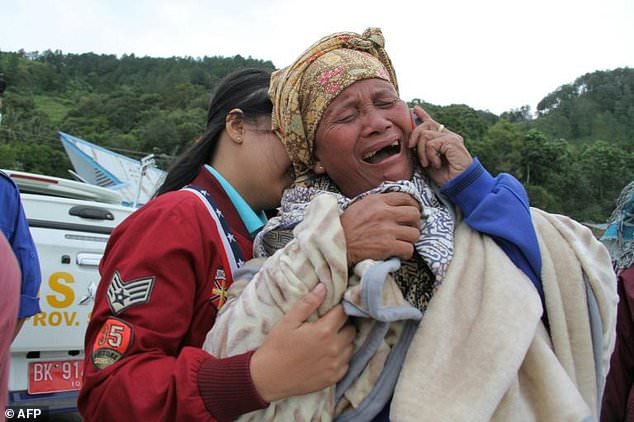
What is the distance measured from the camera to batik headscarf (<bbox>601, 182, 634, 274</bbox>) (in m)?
2.89

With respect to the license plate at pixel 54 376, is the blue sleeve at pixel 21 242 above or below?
above

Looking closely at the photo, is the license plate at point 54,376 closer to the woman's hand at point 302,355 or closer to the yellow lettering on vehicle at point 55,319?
the yellow lettering on vehicle at point 55,319

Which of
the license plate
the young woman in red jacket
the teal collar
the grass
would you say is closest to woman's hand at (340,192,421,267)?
the young woman in red jacket

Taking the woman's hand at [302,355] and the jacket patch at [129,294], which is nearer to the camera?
the woman's hand at [302,355]

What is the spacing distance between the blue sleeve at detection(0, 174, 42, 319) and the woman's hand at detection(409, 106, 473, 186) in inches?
97.3

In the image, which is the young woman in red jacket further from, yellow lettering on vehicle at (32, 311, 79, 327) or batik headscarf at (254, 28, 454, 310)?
yellow lettering on vehicle at (32, 311, 79, 327)

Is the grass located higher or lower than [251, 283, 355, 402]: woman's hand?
higher

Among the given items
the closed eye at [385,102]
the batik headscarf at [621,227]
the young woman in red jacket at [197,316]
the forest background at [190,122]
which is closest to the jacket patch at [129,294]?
the young woman in red jacket at [197,316]

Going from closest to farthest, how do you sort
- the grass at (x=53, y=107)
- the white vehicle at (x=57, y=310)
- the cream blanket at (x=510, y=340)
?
1. the cream blanket at (x=510, y=340)
2. the white vehicle at (x=57, y=310)
3. the grass at (x=53, y=107)

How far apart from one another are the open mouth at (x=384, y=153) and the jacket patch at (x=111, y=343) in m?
0.75

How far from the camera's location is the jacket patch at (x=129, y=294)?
1482mm

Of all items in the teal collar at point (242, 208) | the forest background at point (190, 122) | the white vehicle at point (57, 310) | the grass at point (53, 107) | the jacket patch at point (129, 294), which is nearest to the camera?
the jacket patch at point (129, 294)

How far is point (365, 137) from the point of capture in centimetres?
163

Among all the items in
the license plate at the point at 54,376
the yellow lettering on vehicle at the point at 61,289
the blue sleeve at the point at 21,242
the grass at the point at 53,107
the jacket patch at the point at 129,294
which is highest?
the grass at the point at 53,107
